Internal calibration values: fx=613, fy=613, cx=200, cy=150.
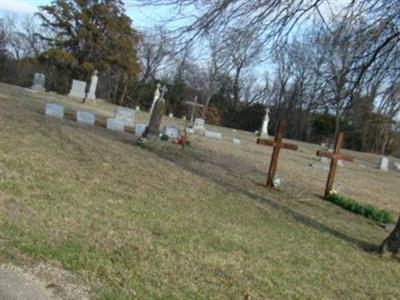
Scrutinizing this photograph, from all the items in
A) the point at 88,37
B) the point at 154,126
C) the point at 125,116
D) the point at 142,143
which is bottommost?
the point at 142,143

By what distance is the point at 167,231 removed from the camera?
683cm

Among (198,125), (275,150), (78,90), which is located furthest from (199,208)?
(78,90)

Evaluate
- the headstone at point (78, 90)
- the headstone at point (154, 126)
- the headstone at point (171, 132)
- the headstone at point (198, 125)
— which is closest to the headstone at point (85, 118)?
the headstone at point (171, 132)

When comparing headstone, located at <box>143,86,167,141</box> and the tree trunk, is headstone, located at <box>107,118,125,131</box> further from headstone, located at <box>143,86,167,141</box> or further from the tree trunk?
the tree trunk

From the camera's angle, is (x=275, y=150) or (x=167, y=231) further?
(x=275, y=150)

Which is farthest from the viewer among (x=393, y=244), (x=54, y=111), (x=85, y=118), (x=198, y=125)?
(x=198, y=125)

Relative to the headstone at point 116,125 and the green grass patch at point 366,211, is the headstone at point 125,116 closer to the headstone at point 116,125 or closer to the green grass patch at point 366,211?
the headstone at point 116,125

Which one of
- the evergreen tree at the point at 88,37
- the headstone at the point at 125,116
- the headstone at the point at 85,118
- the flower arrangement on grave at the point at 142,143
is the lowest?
the flower arrangement on grave at the point at 142,143

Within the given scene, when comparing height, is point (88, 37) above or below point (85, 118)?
above

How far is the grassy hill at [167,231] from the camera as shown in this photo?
5238mm

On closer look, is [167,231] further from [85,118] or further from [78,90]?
[78,90]

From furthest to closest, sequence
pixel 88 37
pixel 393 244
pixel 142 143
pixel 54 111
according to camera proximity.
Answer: pixel 88 37
pixel 54 111
pixel 142 143
pixel 393 244

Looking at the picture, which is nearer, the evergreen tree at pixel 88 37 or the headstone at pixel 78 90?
the headstone at pixel 78 90

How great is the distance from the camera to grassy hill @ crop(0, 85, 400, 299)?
17.2 ft
